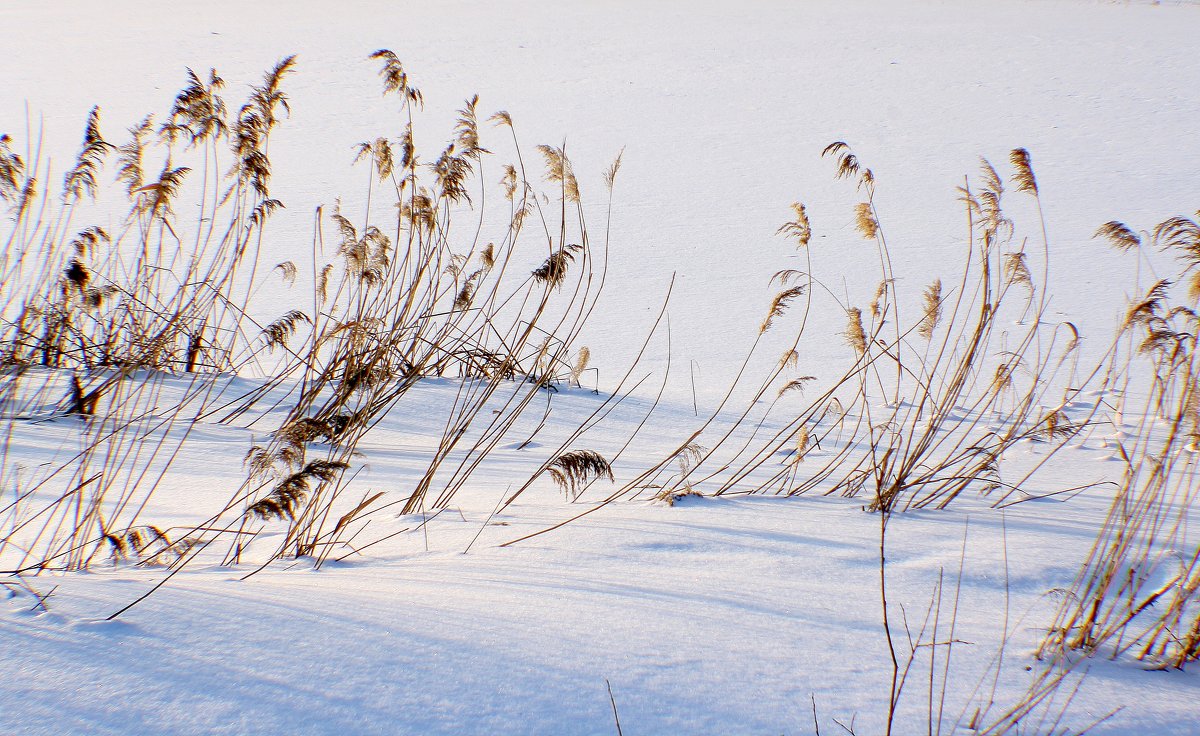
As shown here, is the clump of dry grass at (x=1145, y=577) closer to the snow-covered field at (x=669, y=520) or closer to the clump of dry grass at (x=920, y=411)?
the snow-covered field at (x=669, y=520)

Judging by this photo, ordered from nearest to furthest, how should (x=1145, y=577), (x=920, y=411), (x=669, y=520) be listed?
(x=1145, y=577), (x=669, y=520), (x=920, y=411)

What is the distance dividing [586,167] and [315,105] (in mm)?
3802

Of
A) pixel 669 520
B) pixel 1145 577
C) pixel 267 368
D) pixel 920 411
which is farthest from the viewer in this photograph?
pixel 267 368

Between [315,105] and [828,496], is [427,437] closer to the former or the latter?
[828,496]

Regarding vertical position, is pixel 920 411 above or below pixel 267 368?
below

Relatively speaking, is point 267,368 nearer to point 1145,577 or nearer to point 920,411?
point 920,411

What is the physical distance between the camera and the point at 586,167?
7.44 metres

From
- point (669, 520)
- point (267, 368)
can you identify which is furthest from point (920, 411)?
point (267, 368)

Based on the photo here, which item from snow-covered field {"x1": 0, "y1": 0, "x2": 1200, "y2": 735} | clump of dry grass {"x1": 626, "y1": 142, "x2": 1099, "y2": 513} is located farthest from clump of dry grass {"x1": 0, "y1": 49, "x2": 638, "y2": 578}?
clump of dry grass {"x1": 626, "y1": 142, "x2": 1099, "y2": 513}

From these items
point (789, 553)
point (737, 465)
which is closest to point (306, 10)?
point (737, 465)

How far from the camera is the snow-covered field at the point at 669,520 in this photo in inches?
40.6

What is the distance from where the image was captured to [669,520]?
6.40 ft

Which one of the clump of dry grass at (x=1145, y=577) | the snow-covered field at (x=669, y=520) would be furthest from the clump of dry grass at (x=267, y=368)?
the clump of dry grass at (x=1145, y=577)

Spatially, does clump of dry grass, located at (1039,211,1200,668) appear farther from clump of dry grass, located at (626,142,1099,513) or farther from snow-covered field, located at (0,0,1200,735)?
clump of dry grass, located at (626,142,1099,513)
